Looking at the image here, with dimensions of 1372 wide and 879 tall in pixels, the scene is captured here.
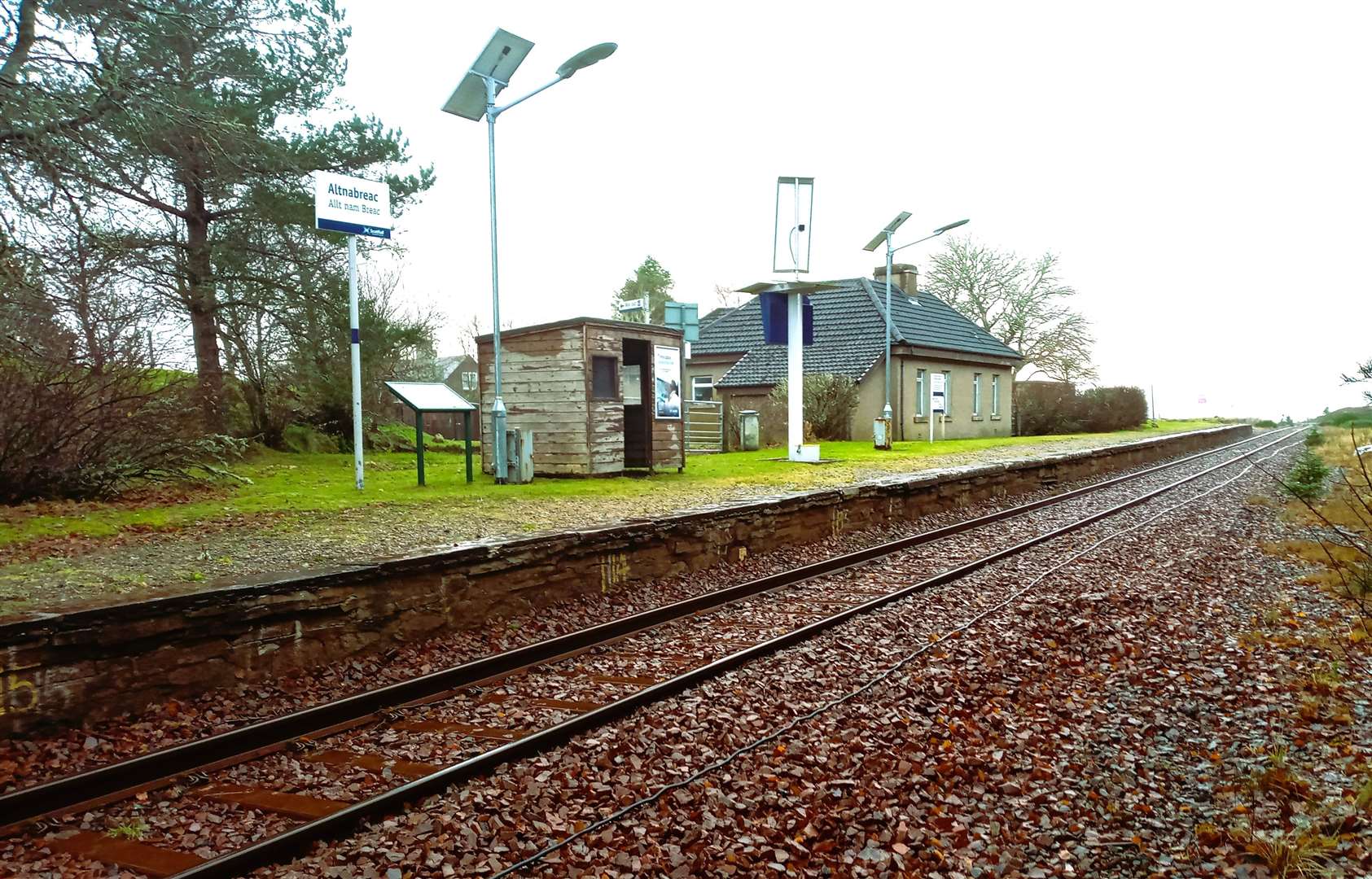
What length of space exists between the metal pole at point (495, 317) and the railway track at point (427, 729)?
6.84 m

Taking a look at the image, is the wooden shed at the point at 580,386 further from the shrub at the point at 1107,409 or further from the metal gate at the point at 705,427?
the shrub at the point at 1107,409

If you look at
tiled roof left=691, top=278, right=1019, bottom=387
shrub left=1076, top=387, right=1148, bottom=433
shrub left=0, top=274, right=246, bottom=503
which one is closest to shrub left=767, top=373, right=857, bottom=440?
tiled roof left=691, top=278, right=1019, bottom=387

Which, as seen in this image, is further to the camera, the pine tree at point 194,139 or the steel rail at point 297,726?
the pine tree at point 194,139

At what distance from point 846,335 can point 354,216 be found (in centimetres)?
2265

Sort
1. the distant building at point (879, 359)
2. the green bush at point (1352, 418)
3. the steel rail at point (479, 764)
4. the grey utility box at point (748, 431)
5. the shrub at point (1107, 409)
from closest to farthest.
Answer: the steel rail at point (479, 764) < the green bush at point (1352, 418) < the grey utility box at point (748, 431) < the distant building at point (879, 359) < the shrub at point (1107, 409)

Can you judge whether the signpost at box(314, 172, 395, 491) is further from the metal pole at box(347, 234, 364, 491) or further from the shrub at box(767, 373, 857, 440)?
the shrub at box(767, 373, 857, 440)

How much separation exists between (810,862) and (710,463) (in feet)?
51.5

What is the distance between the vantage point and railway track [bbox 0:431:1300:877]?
3.73 meters

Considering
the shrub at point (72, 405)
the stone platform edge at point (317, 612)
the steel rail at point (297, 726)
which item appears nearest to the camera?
the steel rail at point (297, 726)

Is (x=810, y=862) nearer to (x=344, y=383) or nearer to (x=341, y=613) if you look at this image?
(x=341, y=613)

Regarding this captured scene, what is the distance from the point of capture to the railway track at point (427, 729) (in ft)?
12.2

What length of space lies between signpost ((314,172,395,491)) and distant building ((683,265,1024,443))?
1458 centimetres

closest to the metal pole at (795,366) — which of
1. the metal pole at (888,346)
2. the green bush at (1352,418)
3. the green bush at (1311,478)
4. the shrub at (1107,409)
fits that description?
the metal pole at (888,346)

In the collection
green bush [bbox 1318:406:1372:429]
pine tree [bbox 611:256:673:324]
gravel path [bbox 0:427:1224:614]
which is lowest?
gravel path [bbox 0:427:1224:614]
